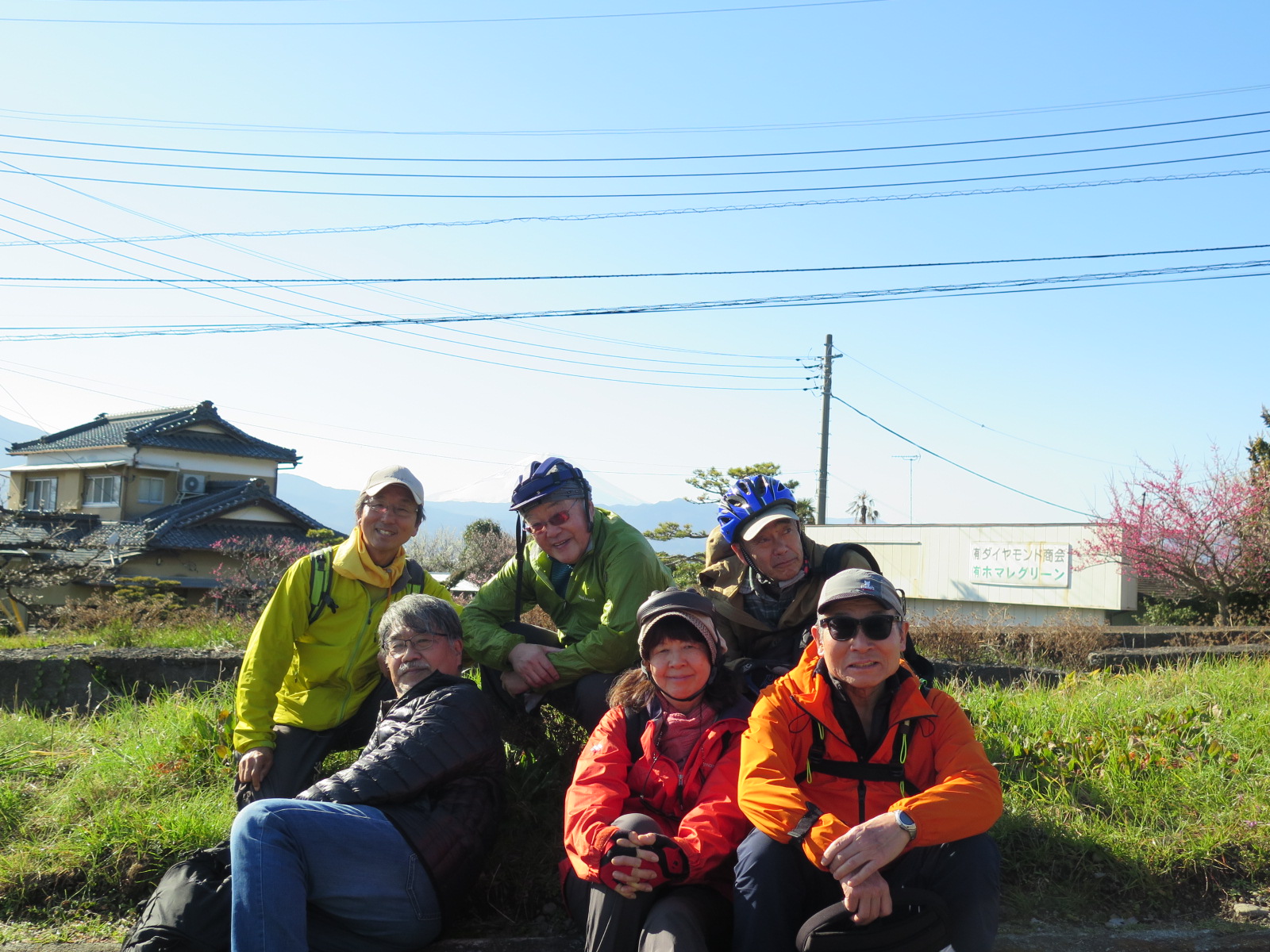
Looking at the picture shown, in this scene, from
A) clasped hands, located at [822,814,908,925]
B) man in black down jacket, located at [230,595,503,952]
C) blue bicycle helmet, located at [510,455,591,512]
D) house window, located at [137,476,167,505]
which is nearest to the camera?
clasped hands, located at [822,814,908,925]

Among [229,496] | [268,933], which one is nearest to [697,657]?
[268,933]

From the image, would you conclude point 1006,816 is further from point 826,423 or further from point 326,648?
point 826,423

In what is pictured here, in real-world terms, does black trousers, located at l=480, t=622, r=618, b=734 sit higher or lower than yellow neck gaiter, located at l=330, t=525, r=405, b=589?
lower

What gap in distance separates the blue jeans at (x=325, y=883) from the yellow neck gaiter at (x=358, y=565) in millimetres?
1277

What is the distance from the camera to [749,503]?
13.0ft

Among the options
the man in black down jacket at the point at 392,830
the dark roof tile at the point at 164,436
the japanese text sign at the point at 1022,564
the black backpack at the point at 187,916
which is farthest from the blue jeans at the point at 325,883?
the dark roof tile at the point at 164,436

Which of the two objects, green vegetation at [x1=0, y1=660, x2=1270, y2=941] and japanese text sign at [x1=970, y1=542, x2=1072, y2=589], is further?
japanese text sign at [x1=970, y1=542, x2=1072, y2=589]

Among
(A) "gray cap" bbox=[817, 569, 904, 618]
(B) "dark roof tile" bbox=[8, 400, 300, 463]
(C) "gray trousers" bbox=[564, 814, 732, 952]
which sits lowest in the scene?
(C) "gray trousers" bbox=[564, 814, 732, 952]

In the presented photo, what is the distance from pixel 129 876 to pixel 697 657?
2.49 metres

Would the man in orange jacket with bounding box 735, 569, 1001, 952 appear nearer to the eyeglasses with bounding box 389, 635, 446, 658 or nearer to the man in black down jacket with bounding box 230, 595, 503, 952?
the man in black down jacket with bounding box 230, 595, 503, 952

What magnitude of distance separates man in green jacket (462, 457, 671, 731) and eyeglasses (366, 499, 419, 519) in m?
0.49

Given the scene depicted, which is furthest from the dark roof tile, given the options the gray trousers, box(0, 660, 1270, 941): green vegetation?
the gray trousers

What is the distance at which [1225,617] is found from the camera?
15.2 m

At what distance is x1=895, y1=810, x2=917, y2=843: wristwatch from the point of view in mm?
2637
